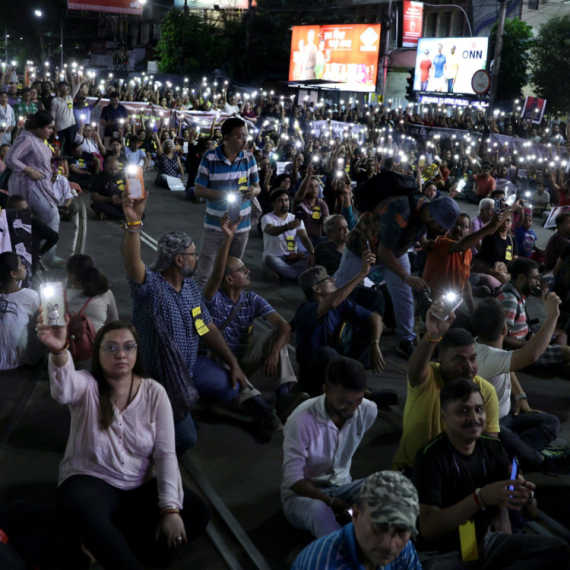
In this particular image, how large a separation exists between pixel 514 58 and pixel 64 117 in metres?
30.4

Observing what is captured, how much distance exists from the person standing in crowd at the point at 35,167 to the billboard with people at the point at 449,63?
30167 millimetres

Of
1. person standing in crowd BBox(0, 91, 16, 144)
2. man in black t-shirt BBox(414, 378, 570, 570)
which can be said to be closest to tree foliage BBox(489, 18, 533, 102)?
person standing in crowd BBox(0, 91, 16, 144)

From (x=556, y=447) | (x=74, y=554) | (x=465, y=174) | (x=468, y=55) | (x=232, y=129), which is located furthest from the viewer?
(x=468, y=55)

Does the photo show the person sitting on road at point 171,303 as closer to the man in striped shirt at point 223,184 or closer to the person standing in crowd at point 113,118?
the man in striped shirt at point 223,184

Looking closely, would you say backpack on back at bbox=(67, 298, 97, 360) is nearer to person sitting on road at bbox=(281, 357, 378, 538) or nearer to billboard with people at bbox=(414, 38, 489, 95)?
person sitting on road at bbox=(281, 357, 378, 538)

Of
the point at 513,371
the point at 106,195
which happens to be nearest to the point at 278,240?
the point at 106,195

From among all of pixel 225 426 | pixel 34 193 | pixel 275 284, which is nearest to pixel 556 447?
pixel 225 426

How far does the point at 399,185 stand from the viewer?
20.4 feet

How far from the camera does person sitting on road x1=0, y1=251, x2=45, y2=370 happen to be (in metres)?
5.85

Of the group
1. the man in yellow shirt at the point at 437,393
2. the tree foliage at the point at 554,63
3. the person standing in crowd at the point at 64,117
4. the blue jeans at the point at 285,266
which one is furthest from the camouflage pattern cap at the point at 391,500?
the tree foliage at the point at 554,63

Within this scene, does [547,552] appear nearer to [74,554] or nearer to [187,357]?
[74,554]

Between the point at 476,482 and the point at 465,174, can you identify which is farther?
the point at 465,174

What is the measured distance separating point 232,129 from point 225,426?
2.79 meters

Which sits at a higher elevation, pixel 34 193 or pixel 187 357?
pixel 34 193
